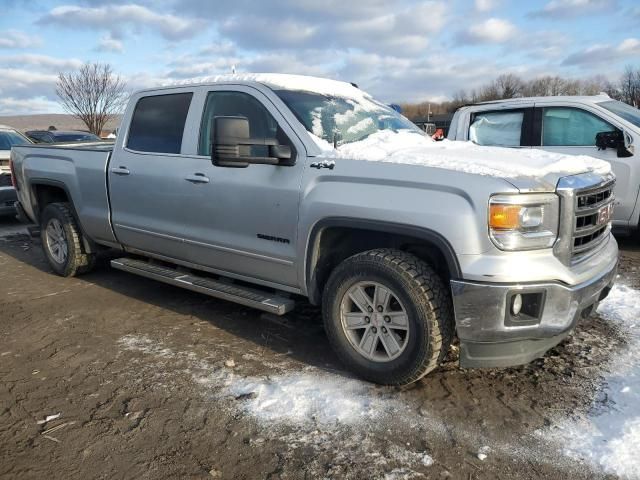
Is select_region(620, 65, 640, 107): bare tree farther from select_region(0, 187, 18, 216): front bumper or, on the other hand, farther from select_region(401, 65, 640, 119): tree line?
select_region(0, 187, 18, 216): front bumper

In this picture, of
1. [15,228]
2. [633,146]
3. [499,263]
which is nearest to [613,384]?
[499,263]

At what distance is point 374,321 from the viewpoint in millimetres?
3264

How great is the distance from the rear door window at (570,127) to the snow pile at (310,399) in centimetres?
497

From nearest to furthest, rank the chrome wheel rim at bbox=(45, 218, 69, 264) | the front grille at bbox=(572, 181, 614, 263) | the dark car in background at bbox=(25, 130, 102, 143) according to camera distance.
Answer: the front grille at bbox=(572, 181, 614, 263), the chrome wheel rim at bbox=(45, 218, 69, 264), the dark car in background at bbox=(25, 130, 102, 143)

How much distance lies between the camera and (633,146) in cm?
625

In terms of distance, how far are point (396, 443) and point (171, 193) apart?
2.69m

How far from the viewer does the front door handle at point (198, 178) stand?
4049 millimetres

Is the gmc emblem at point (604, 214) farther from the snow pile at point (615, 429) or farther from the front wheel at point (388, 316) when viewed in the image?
the front wheel at point (388, 316)

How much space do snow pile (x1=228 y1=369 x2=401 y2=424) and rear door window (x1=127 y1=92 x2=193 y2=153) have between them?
2118 mm

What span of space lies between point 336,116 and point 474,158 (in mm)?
1161

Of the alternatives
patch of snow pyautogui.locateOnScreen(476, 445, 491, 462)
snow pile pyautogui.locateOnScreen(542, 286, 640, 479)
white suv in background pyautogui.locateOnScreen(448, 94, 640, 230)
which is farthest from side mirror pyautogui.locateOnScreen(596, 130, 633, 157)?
patch of snow pyautogui.locateOnScreen(476, 445, 491, 462)

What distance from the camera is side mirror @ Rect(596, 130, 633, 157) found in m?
6.25

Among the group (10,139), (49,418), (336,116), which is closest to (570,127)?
(336,116)

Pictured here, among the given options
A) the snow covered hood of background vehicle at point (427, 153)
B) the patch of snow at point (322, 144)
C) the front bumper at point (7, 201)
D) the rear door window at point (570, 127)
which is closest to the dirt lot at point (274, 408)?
the snow covered hood of background vehicle at point (427, 153)
